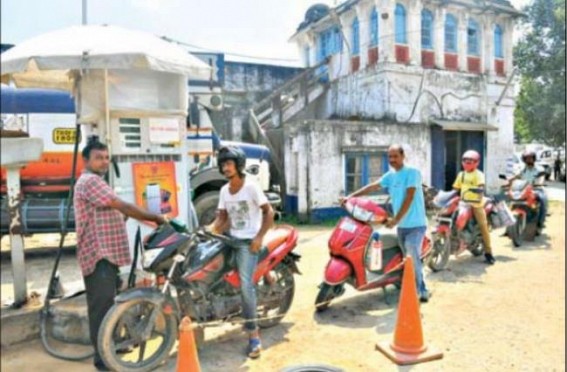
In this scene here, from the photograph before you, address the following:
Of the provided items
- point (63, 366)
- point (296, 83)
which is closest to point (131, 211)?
point (63, 366)

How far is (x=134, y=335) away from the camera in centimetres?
288

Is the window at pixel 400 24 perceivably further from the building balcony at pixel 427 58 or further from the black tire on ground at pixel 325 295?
the black tire on ground at pixel 325 295

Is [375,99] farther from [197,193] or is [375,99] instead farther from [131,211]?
[131,211]

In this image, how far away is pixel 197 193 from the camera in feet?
23.4

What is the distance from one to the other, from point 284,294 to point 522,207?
5.16 m

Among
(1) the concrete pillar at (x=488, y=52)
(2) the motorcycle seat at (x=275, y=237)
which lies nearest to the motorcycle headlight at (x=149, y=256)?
(2) the motorcycle seat at (x=275, y=237)

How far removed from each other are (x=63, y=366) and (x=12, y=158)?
2880 millimetres

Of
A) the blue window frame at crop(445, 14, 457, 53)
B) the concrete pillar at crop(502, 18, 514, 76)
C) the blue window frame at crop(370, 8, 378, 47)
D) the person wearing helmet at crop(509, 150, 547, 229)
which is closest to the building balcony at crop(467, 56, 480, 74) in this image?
the blue window frame at crop(445, 14, 457, 53)

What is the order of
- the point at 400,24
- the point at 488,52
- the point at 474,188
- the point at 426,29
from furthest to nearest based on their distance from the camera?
1. the point at 426,29
2. the point at 400,24
3. the point at 488,52
4. the point at 474,188

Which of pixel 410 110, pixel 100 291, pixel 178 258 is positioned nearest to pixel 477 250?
pixel 178 258

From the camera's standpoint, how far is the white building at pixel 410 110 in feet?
33.7

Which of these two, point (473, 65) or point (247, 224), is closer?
point (247, 224)

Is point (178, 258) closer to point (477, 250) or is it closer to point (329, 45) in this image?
point (329, 45)

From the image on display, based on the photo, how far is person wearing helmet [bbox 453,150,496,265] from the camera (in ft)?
18.8
